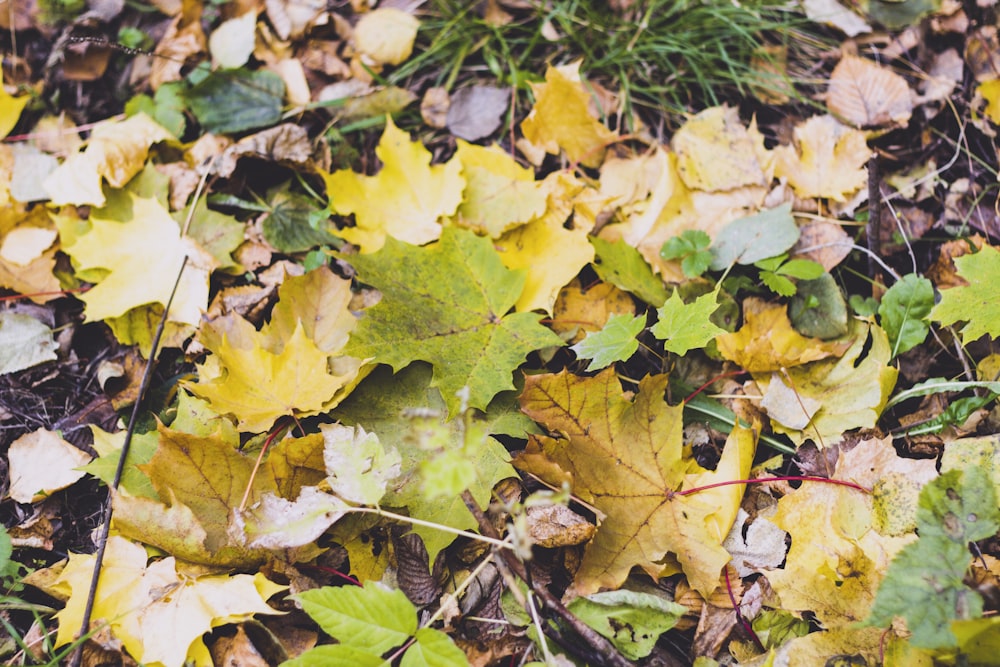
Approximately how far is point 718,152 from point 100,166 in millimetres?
1933

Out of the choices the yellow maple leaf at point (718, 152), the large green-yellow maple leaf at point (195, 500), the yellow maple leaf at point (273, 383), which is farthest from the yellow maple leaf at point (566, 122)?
the large green-yellow maple leaf at point (195, 500)

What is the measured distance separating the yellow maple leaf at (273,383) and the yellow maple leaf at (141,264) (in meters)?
0.36

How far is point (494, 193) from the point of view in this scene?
1.95m

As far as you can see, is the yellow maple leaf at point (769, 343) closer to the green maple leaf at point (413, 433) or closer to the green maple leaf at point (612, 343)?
the green maple leaf at point (612, 343)

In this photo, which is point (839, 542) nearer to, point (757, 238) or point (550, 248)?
point (757, 238)

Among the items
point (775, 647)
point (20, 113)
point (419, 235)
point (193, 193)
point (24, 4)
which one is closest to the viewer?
point (775, 647)

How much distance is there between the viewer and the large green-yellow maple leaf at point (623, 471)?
1.44m

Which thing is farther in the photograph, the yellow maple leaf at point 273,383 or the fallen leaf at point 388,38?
the fallen leaf at point 388,38

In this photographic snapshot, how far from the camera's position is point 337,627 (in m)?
1.21

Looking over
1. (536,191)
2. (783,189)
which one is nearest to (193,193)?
(536,191)

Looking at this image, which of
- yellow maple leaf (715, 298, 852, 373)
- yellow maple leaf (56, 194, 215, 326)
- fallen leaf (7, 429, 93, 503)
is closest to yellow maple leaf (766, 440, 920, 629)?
yellow maple leaf (715, 298, 852, 373)

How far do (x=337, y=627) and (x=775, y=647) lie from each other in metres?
0.92

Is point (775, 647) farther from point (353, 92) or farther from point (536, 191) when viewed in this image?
point (353, 92)

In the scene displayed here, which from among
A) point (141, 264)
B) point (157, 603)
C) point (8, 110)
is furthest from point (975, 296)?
point (8, 110)
